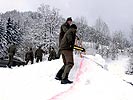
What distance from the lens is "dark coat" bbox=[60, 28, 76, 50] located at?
835 cm

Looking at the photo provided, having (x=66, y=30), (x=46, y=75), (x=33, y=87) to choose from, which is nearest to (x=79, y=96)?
(x=33, y=87)

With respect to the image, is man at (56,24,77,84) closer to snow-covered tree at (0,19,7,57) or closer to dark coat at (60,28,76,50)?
dark coat at (60,28,76,50)

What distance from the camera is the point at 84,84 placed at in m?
7.88

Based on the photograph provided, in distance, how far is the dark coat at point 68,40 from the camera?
8352mm

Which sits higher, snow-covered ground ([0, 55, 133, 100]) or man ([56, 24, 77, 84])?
man ([56, 24, 77, 84])

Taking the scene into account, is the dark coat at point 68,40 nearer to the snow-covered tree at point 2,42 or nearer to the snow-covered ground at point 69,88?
the snow-covered ground at point 69,88

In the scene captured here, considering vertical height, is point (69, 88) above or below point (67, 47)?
below

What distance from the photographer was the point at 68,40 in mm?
8375

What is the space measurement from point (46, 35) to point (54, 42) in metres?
2.16

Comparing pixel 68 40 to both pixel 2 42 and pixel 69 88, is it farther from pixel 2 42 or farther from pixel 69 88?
pixel 2 42

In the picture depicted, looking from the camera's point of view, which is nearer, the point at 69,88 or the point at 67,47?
the point at 69,88

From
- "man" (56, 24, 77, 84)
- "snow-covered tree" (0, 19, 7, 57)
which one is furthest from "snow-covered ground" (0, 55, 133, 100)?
"snow-covered tree" (0, 19, 7, 57)

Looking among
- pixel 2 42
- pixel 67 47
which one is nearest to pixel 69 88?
pixel 67 47

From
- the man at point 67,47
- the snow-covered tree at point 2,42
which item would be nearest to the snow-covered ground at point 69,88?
the man at point 67,47
